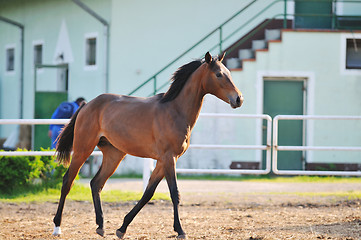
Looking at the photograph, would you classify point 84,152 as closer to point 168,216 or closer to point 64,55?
point 168,216

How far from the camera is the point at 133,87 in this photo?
16719mm

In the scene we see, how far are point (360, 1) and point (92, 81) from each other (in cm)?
778

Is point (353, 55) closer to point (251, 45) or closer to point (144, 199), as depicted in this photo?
point (251, 45)

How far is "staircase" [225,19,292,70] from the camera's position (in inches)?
608

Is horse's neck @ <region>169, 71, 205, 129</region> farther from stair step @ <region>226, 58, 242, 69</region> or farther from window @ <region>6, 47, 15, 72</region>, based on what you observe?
window @ <region>6, 47, 15, 72</region>

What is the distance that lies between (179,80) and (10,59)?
16062mm

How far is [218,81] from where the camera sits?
6.73 m

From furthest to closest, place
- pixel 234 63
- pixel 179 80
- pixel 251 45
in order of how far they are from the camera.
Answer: pixel 251 45 < pixel 234 63 < pixel 179 80

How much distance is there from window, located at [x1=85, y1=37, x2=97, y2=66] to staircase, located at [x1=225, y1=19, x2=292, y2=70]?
4156mm

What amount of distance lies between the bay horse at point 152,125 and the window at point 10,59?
14.8m

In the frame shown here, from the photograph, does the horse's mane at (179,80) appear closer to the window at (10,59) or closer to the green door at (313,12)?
the green door at (313,12)

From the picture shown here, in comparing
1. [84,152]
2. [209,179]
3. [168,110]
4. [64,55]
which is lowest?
[209,179]

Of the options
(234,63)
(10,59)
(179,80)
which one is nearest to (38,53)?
(10,59)

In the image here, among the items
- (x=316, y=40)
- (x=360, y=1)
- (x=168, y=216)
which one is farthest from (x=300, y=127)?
(x=168, y=216)
